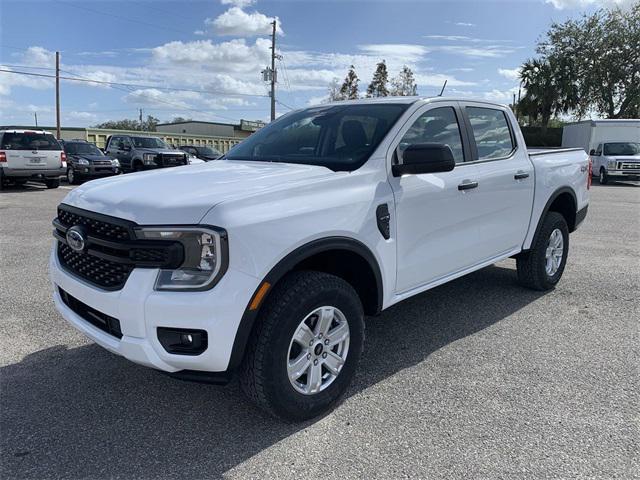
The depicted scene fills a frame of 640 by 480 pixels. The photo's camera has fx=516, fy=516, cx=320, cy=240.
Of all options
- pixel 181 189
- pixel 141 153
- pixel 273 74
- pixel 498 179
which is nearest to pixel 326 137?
pixel 181 189

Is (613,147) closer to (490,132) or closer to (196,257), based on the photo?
(490,132)

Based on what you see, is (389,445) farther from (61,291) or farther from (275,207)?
(61,291)

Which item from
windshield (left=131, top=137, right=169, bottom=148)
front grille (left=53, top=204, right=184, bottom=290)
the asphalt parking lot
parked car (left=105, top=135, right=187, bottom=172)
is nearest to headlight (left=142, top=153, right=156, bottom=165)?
parked car (left=105, top=135, right=187, bottom=172)

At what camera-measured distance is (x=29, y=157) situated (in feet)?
49.2

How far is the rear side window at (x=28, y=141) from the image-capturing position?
48.3 feet

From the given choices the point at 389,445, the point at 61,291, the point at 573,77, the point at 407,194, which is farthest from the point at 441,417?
the point at 573,77

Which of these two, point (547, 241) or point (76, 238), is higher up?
point (76, 238)

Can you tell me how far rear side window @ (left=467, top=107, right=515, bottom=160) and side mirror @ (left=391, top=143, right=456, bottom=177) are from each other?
44.9 inches

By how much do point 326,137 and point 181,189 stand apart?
1376mm

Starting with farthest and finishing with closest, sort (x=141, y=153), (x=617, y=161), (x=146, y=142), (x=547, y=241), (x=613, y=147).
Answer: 1. (x=613, y=147)
2. (x=146, y=142)
3. (x=617, y=161)
4. (x=141, y=153)
5. (x=547, y=241)

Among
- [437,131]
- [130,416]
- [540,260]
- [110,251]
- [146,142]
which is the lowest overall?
[130,416]

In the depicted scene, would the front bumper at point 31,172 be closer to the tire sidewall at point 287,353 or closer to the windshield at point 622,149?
the tire sidewall at point 287,353

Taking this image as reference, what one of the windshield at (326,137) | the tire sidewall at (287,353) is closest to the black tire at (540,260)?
the windshield at (326,137)

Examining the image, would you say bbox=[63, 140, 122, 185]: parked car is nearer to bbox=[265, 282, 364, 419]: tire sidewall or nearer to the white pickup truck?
the white pickup truck
